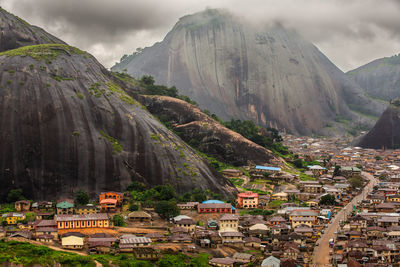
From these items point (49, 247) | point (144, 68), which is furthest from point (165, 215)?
point (144, 68)

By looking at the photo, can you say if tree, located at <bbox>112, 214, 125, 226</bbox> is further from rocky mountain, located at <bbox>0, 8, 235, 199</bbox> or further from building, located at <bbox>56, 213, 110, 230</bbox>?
rocky mountain, located at <bbox>0, 8, 235, 199</bbox>

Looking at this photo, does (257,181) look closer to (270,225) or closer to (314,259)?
(270,225)

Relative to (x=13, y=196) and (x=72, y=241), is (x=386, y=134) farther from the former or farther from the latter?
(x=72, y=241)

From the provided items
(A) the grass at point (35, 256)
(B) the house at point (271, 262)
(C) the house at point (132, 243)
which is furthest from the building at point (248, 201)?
(A) the grass at point (35, 256)

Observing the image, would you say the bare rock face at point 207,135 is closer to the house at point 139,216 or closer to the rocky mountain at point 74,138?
the rocky mountain at point 74,138

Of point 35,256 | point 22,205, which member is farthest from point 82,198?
point 35,256
